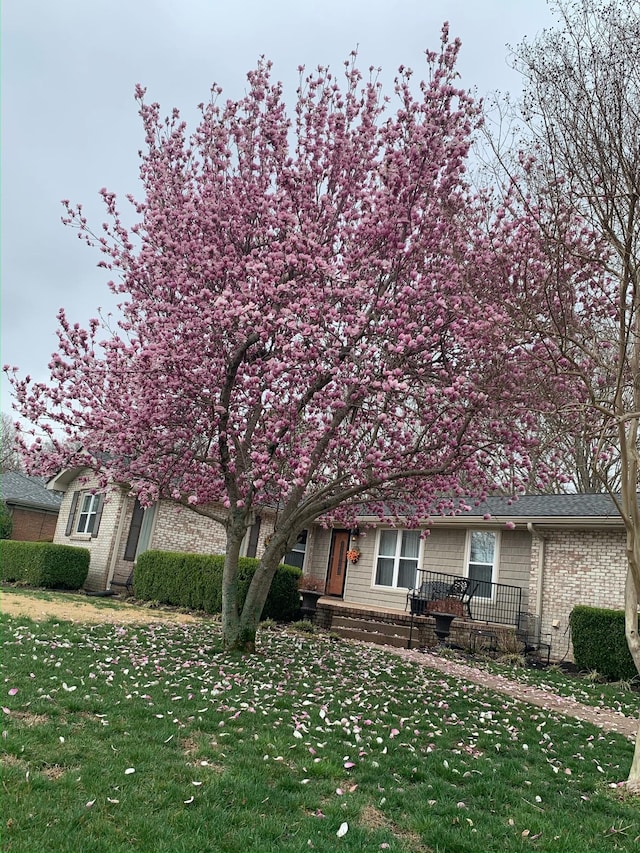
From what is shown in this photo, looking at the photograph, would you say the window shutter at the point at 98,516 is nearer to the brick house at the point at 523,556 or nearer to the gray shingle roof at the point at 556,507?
the brick house at the point at 523,556

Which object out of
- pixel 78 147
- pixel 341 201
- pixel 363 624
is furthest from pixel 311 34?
pixel 363 624

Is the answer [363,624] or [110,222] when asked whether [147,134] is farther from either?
[363,624]

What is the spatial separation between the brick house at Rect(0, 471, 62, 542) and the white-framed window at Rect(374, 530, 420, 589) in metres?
15.3

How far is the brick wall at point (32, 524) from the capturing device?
84.2 ft

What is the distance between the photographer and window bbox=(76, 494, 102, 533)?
19.2m

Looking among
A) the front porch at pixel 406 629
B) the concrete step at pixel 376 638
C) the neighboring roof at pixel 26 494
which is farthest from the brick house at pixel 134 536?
the neighboring roof at pixel 26 494

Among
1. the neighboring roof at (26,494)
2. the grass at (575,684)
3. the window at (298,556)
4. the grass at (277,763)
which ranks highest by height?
the neighboring roof at (26,494)

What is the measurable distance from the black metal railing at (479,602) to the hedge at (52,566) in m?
9.43

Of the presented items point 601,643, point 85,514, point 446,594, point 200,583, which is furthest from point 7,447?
A: point 601,643

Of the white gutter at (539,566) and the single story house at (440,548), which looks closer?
the single story house at (440,548)

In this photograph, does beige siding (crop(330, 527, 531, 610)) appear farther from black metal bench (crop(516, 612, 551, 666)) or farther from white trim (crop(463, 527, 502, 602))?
black metal bench (crop(516, 612, 551, 666))

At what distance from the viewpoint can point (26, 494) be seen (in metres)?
26.4

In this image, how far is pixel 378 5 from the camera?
25.2 ft

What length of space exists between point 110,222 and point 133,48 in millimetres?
2565
